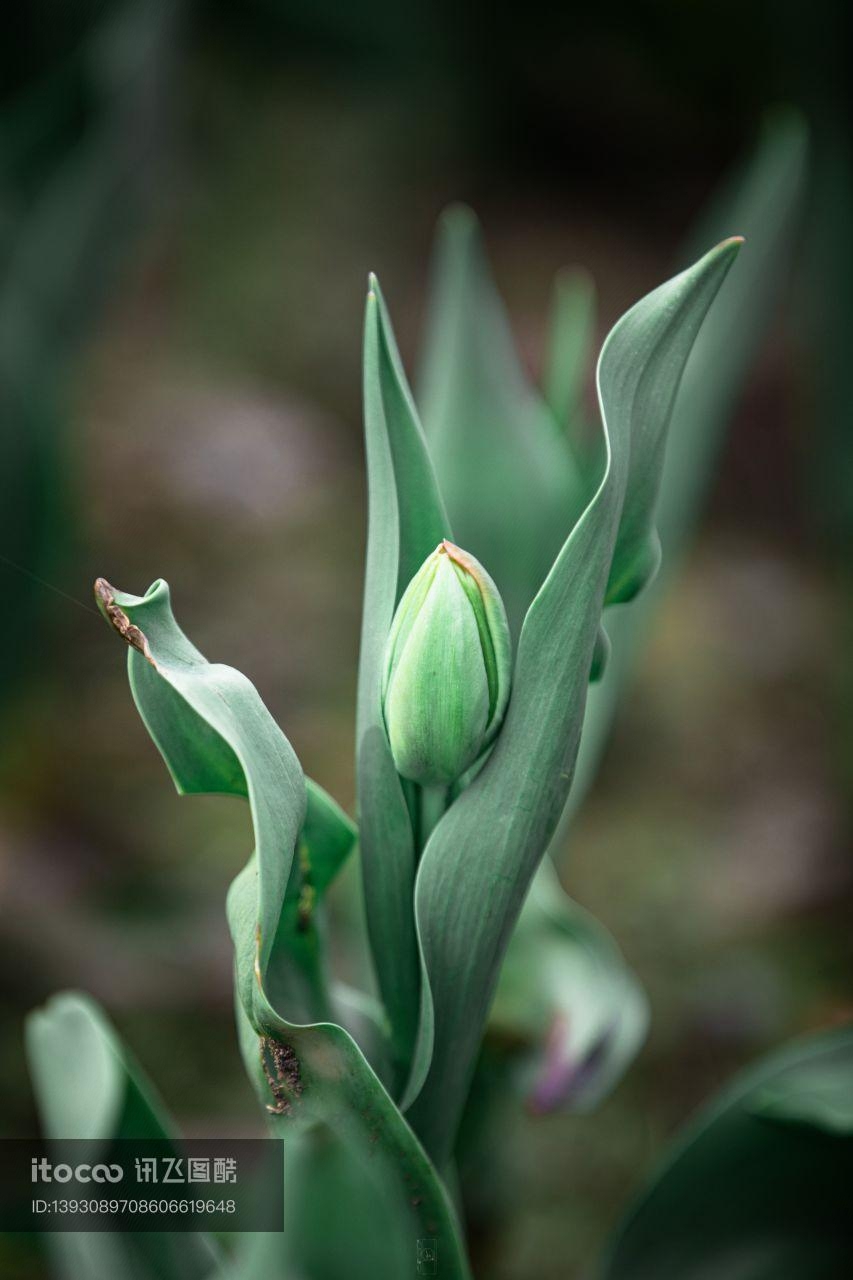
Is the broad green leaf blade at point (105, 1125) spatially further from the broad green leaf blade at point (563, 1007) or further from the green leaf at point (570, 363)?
the green leaf at point (570, 363)

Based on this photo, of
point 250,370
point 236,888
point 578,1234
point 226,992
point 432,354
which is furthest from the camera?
point 250,370

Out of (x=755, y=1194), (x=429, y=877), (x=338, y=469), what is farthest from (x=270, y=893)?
(x=338, y=469)

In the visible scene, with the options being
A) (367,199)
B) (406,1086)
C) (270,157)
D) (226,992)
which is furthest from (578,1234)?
(270,157)

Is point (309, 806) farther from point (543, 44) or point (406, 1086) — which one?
point (543, 44)

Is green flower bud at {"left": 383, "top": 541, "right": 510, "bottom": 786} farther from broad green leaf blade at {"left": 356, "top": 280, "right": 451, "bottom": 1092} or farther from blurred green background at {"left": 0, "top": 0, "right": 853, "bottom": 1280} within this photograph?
blurred green background at {"left": 0, "top": 0, "right": 853, "bottom": 1280}

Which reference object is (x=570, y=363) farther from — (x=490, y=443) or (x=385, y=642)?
(x=385, y=642)

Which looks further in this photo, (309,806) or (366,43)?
(366,43)

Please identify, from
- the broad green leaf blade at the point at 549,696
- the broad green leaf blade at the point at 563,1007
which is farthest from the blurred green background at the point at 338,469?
the broad green leaf blade at the point at 549,696

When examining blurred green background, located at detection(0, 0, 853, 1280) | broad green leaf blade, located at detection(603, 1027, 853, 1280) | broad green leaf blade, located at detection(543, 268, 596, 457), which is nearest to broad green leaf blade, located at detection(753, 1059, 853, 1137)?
broad green leaf blade, located at detection(603, 1027, 853, 1280)
